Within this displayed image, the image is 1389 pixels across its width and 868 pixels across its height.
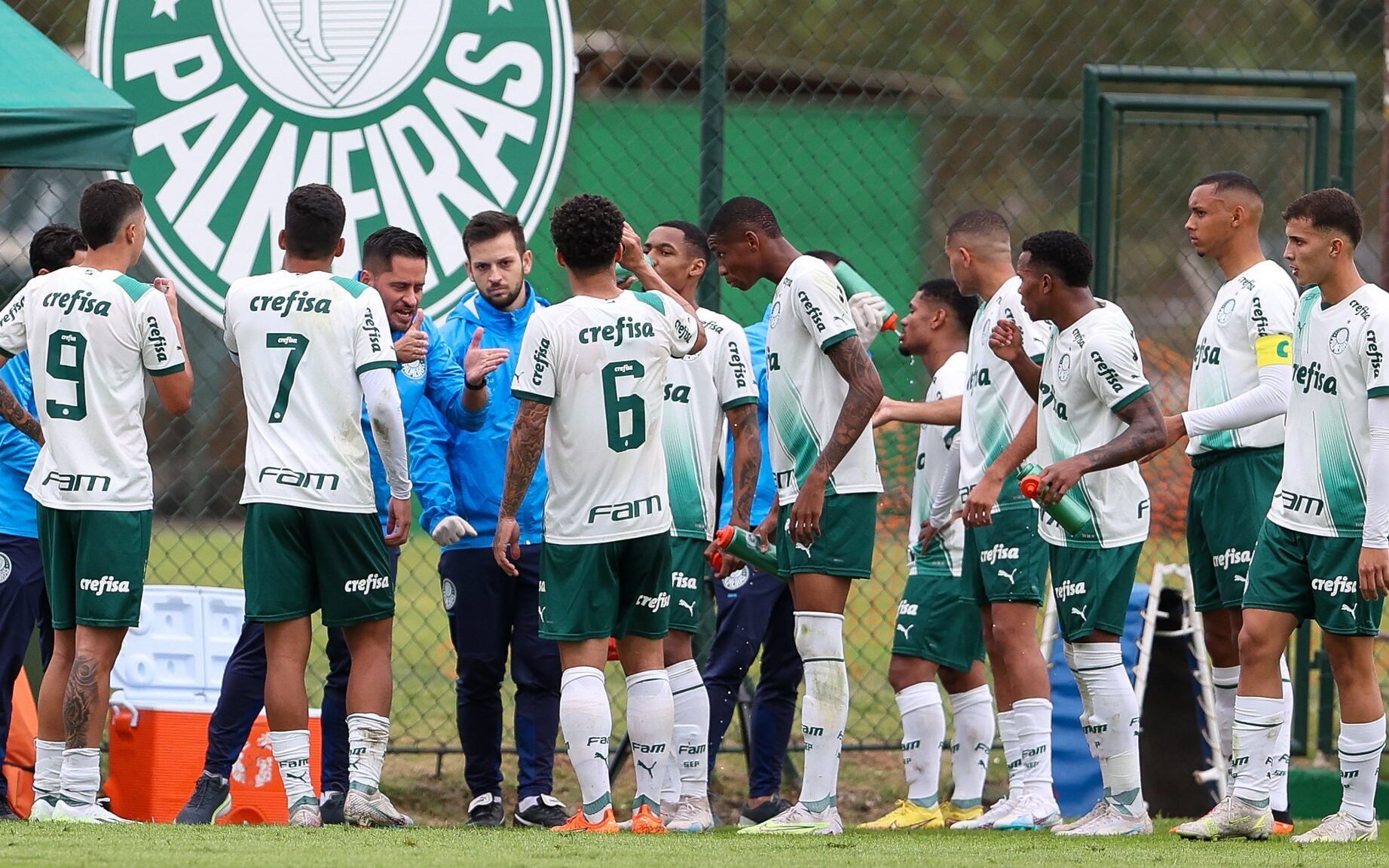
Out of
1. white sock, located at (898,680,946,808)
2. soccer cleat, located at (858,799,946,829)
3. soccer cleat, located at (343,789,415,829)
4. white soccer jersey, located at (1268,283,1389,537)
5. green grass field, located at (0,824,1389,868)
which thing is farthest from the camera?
white sock, located at (898,680,946,808)

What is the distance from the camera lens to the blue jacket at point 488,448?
6.51 meters

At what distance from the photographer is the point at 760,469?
22.9 feet

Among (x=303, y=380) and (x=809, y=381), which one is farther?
(x=809, y=381)

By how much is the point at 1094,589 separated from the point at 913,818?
1.24 m

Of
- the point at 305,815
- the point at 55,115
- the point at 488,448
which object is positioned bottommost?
the point at 305,815

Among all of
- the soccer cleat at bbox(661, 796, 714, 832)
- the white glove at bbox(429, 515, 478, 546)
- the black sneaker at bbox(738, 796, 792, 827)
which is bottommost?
the black sneaker at bbox(738, 796, 792, 827)

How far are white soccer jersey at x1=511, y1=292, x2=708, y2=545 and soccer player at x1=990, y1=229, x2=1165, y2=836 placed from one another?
1186 mm

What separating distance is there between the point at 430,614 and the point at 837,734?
7.97 meters

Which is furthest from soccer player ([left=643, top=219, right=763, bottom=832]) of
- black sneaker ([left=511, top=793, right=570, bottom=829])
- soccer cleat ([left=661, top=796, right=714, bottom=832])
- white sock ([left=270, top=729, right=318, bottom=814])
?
white sock ([left=270, top=729, right=318, bottom=814])

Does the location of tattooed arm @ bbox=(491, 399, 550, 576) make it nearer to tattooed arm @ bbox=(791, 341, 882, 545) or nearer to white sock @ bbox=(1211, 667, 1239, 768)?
tattooed arm @ bbox=(791, 341, 882, 545)

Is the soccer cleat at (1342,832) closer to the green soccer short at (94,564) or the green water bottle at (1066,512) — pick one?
the green water bottle at (1066,512)

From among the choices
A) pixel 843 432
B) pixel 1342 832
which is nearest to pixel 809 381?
pixel 843 432

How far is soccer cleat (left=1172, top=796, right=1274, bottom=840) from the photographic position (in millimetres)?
5617

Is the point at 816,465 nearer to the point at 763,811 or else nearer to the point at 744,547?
the point at 744,547
